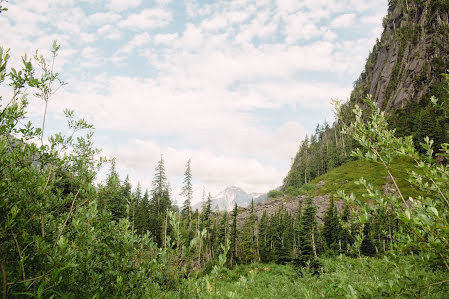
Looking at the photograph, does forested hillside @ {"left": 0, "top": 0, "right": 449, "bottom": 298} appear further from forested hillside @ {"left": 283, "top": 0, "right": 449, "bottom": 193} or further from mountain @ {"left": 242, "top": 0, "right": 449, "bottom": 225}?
forested hillside @ {"left": 283, "top": 0, "right": 449, "bottom": 193}

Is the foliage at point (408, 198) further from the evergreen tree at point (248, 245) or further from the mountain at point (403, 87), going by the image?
the mountain at point (403, 87)

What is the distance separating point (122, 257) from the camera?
5105mm

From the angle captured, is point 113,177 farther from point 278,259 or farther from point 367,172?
point 367,172

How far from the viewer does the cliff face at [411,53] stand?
7650cm

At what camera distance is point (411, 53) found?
85688mm

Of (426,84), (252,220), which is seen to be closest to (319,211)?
(252,220)

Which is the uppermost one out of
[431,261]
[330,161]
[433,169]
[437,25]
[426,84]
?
[437,25]

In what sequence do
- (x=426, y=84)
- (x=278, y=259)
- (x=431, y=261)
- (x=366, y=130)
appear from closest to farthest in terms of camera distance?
(x=431, y=261), (x=366, y=130), (x=278, y=259), (x=426, y=84)

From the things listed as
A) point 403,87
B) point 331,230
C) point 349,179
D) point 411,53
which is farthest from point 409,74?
point 331,230

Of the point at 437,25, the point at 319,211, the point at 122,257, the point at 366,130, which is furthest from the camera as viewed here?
the point at 437,25

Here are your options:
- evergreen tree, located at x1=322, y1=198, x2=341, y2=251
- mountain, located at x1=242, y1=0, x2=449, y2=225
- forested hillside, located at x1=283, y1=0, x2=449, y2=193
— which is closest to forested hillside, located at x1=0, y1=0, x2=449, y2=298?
evergreen tree, located at x1=322, y1=198, x2=341, y2=251

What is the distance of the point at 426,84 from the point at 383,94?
57.1ft

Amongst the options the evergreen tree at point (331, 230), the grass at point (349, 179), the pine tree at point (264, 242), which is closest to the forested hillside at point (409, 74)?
the grass at point (349, 179)

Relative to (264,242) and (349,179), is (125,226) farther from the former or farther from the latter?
(349,179)
